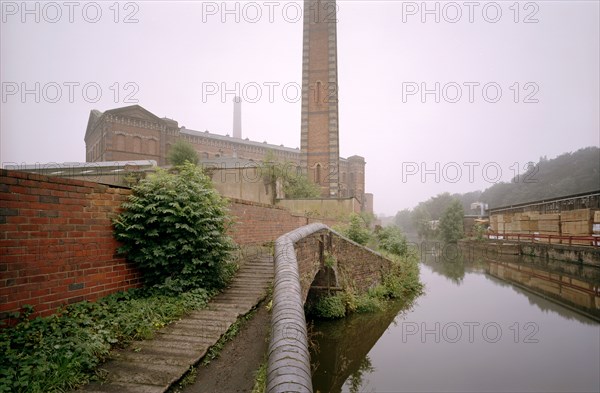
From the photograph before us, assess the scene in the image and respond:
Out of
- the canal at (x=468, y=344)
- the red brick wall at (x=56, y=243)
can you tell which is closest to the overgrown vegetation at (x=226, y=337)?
the canal at (x=468, y=344)

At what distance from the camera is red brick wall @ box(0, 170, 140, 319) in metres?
2.97

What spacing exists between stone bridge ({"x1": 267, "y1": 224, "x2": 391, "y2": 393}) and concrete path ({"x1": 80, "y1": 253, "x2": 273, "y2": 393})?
1.14 meters

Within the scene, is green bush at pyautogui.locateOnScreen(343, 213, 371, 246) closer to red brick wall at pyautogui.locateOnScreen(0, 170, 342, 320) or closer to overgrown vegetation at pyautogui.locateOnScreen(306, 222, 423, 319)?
overgrown vegetation at pyautogui.locateOnScreen(306, 222, 423, 319)

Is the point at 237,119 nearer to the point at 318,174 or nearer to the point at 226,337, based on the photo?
the point at 318,174

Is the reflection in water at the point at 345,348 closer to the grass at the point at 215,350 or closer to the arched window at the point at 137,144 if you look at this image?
the grass at the point at 215,350

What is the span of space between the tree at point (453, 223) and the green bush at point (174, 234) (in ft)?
124

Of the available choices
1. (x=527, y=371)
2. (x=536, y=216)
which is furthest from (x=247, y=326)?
(x=536, y=216)

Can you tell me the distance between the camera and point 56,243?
11.1ft

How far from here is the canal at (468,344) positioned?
6.30m

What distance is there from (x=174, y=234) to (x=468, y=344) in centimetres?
806

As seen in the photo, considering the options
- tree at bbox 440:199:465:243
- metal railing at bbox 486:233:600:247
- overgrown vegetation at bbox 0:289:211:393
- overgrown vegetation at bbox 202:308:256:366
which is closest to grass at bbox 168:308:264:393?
overgrown vegetation at bbox 202:308:256:366

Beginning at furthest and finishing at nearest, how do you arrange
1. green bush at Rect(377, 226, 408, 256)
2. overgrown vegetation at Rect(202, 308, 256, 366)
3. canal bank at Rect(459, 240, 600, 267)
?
canal bank at Rect(459, 240, 600, 267), green bush at Rect(377, 226, 408, 256), overgrown vegetation at Rect(202, 308, 256, 366)

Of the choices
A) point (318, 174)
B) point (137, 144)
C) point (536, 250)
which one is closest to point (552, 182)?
point (536, 250)

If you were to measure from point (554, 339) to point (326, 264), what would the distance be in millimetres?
6672
